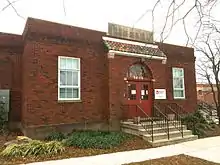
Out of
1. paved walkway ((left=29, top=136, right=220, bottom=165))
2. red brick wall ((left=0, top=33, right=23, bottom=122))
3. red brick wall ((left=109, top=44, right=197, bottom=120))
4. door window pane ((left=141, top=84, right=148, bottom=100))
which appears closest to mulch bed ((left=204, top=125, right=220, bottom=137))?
paved walkway ((left=29, top=136, right=220, bottom=165))

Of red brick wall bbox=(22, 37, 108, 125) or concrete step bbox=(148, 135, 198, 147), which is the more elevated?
red brick wall bbox=(22, 37, 108, 125)

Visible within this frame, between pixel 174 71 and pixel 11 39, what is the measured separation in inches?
439

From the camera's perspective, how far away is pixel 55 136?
37.9 feet

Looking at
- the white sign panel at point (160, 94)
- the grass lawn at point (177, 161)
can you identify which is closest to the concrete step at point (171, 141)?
the grass lawn at point (177, 161)

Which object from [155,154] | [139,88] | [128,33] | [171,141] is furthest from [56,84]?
[171,141]

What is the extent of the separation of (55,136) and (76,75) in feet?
11.4

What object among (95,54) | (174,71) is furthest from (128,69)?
(174,71)

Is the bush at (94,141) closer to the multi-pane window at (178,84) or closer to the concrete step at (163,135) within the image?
the concrete step at (163,135)

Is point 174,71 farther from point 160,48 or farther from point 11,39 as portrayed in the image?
point 11,39

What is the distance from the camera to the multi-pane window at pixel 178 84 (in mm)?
17242

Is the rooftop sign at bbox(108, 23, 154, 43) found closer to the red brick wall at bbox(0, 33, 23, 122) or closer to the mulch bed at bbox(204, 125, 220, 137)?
the red brick wall at bbox(0, 33, 23, 122)

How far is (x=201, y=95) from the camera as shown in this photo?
43.0 metres

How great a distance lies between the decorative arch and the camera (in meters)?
14.6

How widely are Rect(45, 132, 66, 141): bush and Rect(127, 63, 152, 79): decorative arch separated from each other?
17.4 ft
